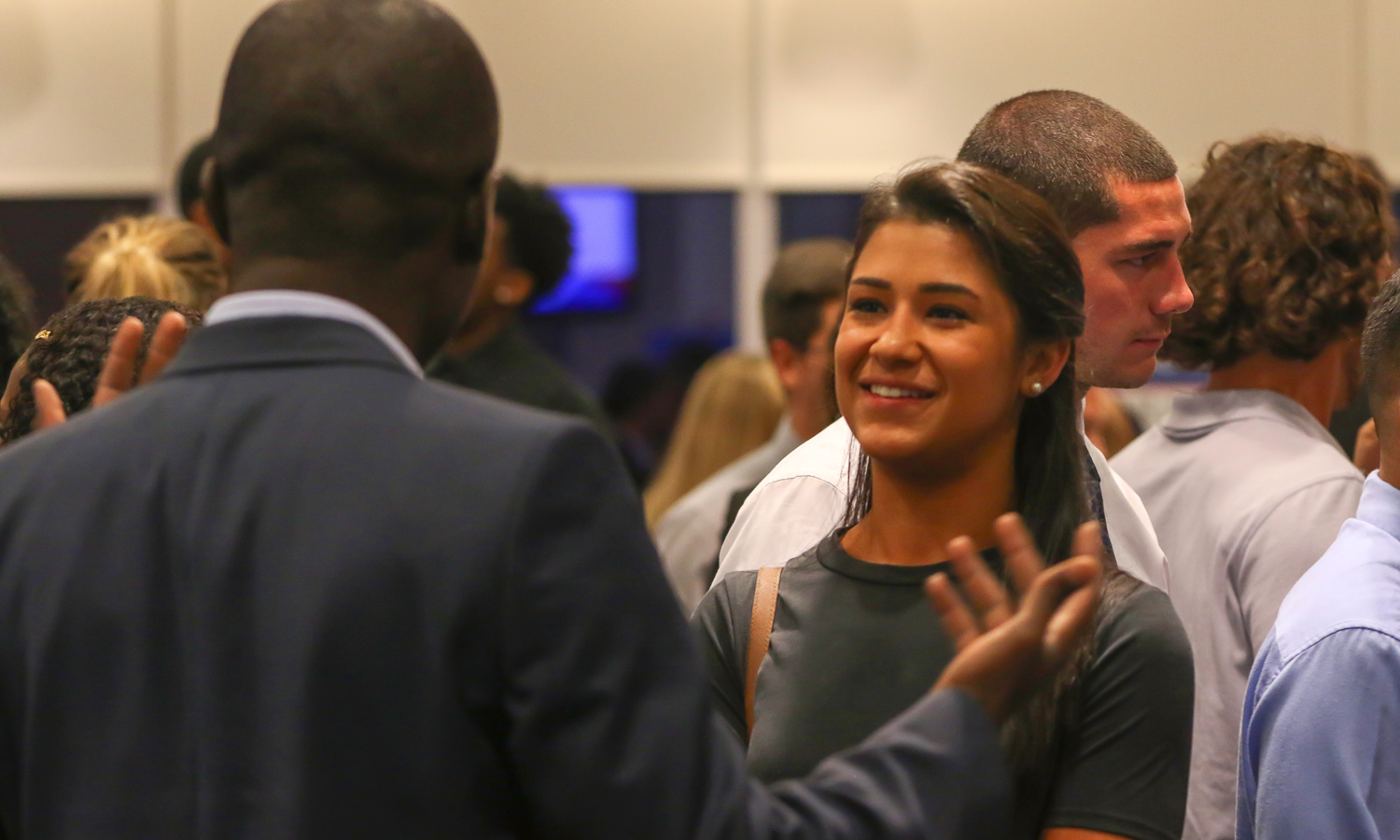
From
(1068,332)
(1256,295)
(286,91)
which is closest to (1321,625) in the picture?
(1068,332)

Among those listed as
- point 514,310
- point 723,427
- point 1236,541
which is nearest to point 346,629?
point 1236,541

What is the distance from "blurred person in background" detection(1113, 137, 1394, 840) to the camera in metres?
2.21

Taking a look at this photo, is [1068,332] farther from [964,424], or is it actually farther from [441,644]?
[441,644]

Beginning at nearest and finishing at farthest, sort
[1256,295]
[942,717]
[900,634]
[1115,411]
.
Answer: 1. [942,717]
2. [900,634]
3. [1256,295]
4. [1115,411]

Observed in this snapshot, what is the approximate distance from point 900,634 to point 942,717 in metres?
0.41

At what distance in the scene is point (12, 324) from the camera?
2.39m

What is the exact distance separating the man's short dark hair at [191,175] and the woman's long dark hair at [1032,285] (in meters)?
2.11

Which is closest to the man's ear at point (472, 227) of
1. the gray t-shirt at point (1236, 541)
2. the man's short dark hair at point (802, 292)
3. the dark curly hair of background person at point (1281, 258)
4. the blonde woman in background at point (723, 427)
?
the gray t-shirt at point (1236, 541)

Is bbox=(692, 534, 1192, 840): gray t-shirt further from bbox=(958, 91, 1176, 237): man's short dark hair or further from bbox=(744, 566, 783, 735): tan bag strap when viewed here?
bbox=(958, 91, 1176, 237): man's short dark hair

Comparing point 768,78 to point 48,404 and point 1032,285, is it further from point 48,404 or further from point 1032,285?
point 48,404

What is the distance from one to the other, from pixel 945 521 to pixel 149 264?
1.47 m

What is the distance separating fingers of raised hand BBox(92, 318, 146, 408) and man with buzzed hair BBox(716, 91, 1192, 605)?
824 millimetres

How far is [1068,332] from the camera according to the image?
164cm

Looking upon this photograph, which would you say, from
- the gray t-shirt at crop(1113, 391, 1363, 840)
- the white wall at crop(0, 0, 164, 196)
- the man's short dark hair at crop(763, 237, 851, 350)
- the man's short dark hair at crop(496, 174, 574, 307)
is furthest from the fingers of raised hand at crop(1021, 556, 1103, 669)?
the white wall at crop(0, 0, 164, 196)
